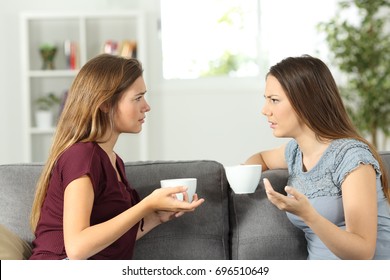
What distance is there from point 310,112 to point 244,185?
11.2 inches

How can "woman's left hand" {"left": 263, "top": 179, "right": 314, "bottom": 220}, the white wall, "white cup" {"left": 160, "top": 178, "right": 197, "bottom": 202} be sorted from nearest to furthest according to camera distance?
"woman's left hand" {"left": 263, "top": 179, "right": 314, "bottom": 220}
"white cup" {"left": 160, "top": 178, "right": 197, "bottom": 202}
the white wall

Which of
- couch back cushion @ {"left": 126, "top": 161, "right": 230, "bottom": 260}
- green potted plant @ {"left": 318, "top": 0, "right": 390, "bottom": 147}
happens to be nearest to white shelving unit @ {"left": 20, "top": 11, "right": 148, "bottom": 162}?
green potted plant @ {"left": 318, "top": 0, "right": 390, "bottom": 147}

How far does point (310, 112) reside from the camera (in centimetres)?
203

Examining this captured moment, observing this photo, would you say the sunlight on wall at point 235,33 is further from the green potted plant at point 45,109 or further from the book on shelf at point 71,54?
the green potted plant at point 45,109

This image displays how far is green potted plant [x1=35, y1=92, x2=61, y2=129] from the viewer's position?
5.81m

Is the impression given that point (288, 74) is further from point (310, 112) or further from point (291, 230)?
point (291, 230)

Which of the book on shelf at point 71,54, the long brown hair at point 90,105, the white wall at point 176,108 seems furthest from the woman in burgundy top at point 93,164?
the white wall at point 176,108

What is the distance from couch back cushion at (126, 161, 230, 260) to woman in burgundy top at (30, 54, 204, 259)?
151 mm

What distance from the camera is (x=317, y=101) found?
6.66ft

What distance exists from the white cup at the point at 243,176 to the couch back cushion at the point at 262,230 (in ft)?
0.70

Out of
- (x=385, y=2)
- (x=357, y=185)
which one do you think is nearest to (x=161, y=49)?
(x=385, y=2)

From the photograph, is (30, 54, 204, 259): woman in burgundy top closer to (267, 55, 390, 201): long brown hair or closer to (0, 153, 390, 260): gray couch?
(0, 153, 390, 260): gray couch

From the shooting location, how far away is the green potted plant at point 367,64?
17.4ft

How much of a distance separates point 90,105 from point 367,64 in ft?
12.3
